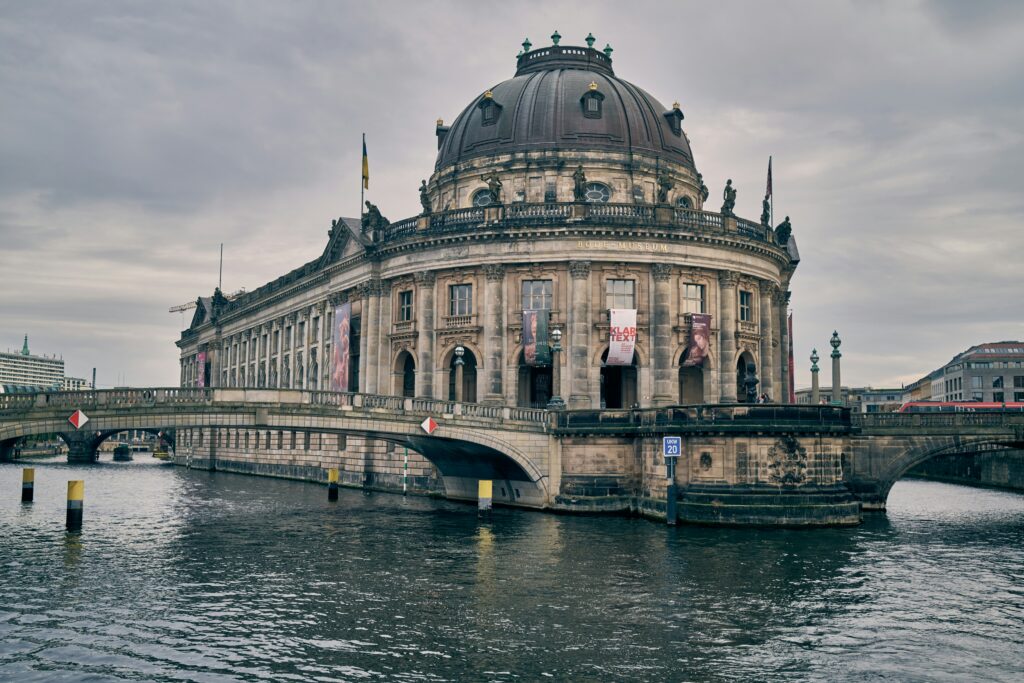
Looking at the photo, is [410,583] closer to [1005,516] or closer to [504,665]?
[504,665]

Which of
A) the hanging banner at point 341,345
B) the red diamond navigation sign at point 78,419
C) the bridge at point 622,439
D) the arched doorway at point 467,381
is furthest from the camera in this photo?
the hanging banner at point 341,345

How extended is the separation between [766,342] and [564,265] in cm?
1697

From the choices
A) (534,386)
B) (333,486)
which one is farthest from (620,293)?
(333,486)

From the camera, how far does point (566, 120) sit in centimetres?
7319

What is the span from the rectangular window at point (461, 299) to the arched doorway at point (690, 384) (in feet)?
50.0

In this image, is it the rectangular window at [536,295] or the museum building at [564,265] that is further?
the rectangular window at [536,295]

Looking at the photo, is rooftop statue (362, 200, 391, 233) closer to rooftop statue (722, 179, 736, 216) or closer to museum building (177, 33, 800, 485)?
museum building (177, 33, 800, 485)

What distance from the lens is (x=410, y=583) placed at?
31.3m

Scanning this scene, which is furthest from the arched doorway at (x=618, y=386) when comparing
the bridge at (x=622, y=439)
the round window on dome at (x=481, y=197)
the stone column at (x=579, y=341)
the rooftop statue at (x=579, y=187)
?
the round window on dome at (x=481, y=197)

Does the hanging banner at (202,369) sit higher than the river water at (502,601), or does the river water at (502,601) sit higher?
the hanging banner at (202,369)

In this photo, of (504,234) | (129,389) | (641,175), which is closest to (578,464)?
(504,234)

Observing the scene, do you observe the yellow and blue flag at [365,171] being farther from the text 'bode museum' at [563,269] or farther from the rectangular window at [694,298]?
the rectangular window at [694,298]

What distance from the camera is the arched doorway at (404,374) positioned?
71.1 m

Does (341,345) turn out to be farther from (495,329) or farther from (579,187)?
(579,187)
